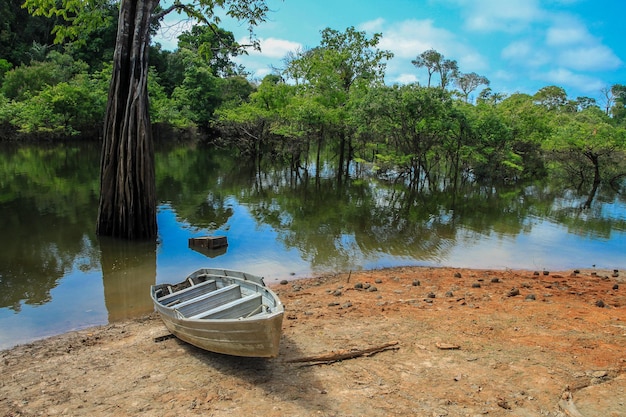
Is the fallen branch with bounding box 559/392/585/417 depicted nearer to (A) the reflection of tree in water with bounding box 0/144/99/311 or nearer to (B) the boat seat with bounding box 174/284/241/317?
(B) the boat seat with bounding box 174/284/241/317

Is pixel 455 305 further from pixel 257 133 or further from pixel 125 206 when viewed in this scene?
pixel 257 133

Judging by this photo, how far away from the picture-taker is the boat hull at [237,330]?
17.0ft

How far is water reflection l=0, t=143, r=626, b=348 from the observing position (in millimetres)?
9328

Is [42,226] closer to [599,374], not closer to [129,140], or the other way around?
[129,140]

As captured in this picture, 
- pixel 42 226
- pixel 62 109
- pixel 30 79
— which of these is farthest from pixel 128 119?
pixel 30 79

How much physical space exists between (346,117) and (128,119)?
64.7 feet

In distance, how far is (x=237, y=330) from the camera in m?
5.32

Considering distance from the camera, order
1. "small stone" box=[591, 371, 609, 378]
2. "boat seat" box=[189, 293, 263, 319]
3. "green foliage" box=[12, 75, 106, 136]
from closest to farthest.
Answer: "small stone" box=[591, 371, 609, 378]
"boat seat" box=[189, 293, 263, 319]
"green foliage" box=[12, 75, 106, 136]

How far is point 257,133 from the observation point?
37.3 metres

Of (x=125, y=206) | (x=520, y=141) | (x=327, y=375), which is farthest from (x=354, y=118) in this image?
(x=327, y=375)

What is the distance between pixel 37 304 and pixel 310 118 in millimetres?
23000

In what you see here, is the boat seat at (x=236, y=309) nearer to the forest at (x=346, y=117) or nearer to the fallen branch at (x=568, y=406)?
the fallen branch at (x=568, y=406)

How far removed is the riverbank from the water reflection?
2.00 meters

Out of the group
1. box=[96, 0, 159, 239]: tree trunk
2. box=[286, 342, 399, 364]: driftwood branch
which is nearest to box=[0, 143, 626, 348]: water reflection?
box=[96, 0, 159, 239]: tree trunk
